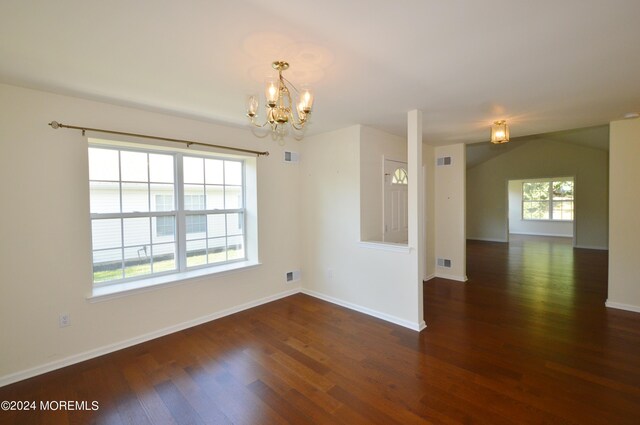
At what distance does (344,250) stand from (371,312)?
87 cm

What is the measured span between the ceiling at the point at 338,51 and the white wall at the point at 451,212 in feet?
6.85

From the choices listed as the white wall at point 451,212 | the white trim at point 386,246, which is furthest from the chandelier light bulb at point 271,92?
the white wall at point 451,212

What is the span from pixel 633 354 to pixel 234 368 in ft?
12.0

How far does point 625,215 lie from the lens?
367 centimetres

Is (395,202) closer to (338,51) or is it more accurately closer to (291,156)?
(291,156)

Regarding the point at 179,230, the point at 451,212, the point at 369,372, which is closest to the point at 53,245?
the point at 179,230

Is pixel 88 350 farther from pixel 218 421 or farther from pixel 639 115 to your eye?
pixel 639 115

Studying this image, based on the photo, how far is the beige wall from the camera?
25.5 ft

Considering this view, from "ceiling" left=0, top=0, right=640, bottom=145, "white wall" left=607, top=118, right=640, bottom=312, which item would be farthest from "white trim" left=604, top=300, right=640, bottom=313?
"ceiling" left=0, top=0, right=640, bottom=145

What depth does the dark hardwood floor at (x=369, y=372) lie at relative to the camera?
1.98 meters

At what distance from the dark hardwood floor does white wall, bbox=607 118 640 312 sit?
31cm

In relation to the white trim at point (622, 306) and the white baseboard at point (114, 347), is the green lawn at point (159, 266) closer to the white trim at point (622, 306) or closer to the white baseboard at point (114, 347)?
the white baseboard at point (114, 347)

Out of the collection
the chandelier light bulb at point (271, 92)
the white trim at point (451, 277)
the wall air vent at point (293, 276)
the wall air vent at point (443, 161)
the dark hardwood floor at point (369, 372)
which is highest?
the wall air vent at point (443, 161)

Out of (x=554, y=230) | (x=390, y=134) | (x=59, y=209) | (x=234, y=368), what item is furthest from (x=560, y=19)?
(x=554, y=230)
